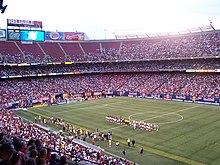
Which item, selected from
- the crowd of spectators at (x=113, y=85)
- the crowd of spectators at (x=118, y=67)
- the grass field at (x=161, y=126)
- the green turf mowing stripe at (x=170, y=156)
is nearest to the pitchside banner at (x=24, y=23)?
the crowd of spectators at (x=118, y=67)

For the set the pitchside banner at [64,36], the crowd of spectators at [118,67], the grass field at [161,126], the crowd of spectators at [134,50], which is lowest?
the grass field at [161,126]

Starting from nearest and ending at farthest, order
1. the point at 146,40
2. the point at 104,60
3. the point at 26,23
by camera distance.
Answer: the point at 26,23 → the point at 104,60 → the point at 146,40

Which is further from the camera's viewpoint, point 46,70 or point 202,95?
point 46,70

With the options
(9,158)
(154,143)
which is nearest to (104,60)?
(154,143)

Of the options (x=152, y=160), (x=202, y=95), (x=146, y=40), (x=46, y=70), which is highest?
(x=146, y=40)

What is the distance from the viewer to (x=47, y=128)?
32.2 m

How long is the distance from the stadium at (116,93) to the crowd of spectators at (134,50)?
0.23 m

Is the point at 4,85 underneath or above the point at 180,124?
above

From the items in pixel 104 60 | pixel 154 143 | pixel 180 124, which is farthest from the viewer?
pixel 104 60

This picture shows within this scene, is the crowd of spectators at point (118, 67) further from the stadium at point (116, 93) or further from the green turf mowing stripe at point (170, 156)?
the green turf mowing stripe at point (170, 156)

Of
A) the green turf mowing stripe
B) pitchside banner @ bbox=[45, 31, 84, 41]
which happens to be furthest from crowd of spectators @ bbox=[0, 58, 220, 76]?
the green turf mowing stripe

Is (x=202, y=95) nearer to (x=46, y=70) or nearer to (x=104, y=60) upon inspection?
(x=104, y=60)

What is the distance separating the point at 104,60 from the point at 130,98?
16006 millimetres

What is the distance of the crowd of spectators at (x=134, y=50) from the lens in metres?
56.8
